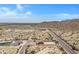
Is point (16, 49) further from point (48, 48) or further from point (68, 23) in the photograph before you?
point (68, 23)

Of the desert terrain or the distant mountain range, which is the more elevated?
the distant mountain range

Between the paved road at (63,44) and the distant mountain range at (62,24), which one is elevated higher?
the distant mountain range at (62,24)

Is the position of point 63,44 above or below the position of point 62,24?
below

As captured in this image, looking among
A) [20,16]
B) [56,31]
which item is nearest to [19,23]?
[20,16]

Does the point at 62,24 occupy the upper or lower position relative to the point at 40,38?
upper

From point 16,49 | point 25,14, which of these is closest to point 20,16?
point 25,14

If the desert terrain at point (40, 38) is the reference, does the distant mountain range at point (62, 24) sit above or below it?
above

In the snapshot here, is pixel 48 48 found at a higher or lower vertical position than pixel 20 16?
lower
